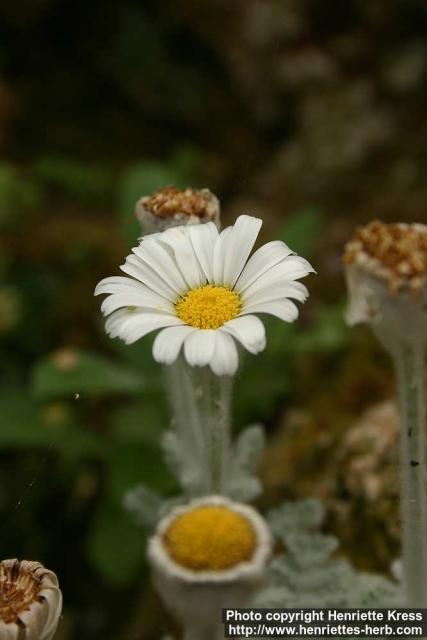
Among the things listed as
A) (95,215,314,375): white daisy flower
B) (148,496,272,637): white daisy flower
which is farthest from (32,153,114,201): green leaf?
(148,496,272,637): white daisy flower

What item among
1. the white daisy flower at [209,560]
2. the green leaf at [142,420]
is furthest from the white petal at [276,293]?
the green leaf at [142,420]

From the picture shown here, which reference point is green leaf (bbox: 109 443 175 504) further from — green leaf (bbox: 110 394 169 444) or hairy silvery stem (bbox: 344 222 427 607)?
hairy silvery stem (bbox: 344 222 427 607)

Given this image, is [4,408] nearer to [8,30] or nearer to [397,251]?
[397,251]

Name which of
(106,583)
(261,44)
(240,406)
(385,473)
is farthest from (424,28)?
(106,583)

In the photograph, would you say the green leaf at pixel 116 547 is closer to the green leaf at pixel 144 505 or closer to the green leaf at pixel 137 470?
the green leaf at pixel 137 470

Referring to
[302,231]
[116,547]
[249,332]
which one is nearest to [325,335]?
[302,231]

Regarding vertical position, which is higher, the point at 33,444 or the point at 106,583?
the point at 33,444

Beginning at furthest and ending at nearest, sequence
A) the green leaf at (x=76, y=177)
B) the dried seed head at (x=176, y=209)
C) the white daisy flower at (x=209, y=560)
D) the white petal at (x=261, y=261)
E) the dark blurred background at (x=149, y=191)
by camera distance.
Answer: the green leaf at (x=76, y=177)
the dark blurred background at (x=149, y=191)
the dried seed head at (x=176, y=209)
the white petal at (x=261, y=261)
the white daisy flower at (x=209, y=560)
